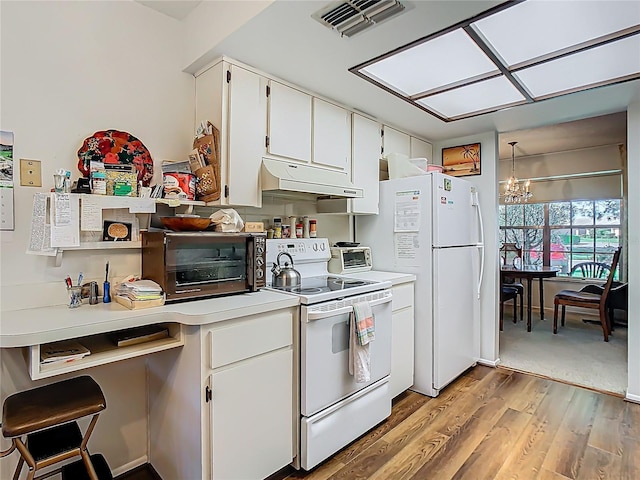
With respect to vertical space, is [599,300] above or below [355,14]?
below

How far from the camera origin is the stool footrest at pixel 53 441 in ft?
4.65

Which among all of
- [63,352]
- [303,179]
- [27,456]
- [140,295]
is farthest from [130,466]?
[303,179]

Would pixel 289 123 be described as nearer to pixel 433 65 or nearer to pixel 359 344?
pixel 433 65

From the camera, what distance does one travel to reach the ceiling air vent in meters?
1.58

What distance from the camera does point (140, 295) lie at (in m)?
1.65

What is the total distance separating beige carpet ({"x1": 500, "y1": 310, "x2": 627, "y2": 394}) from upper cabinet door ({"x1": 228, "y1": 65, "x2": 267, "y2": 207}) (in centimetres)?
296

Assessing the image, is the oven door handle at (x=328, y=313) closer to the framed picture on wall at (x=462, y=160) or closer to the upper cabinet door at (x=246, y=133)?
the upper cabinet door at (x=246, y=133)

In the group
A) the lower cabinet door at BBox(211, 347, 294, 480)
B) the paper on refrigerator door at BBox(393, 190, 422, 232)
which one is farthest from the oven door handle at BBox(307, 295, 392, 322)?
the paper on refrigerator door at BBox(393, 190, 422, 232)

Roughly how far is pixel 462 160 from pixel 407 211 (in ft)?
3.90

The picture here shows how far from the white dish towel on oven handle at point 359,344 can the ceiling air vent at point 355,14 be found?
4.73 feet

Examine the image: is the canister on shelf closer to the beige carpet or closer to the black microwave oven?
the black microwave oven

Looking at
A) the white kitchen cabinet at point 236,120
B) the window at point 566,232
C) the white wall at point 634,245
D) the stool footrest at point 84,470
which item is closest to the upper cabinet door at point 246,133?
the white kitchen cabinet at point 236,120

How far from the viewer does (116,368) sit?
1.95 metres

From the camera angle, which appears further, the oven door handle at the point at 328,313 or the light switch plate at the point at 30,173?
the oven door handle at the point at 328,313
